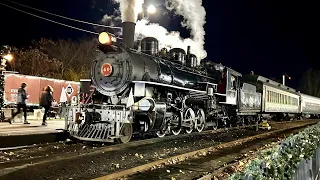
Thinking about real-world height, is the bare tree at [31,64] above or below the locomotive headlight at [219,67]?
above

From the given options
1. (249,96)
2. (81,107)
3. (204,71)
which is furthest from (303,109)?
(81,107)

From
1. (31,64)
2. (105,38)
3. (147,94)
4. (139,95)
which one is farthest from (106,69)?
(31,64)

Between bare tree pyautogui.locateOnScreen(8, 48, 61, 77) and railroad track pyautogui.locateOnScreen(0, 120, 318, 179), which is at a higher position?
bare tree pyautogui.locateOnScreen(8, 48, 61, 77)

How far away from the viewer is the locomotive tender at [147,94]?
1053cm

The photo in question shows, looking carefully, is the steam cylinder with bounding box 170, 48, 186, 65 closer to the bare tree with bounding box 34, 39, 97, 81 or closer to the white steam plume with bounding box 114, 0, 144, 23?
the white steam plume with bounding box 114, 0, 144, 23

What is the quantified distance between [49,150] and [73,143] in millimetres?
1534

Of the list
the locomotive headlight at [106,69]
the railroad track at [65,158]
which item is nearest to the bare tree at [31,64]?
the locomotive headlight at [106,69]

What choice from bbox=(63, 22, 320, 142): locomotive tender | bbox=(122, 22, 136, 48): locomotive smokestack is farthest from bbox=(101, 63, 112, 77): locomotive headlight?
bbox=(122, 22, 136, 48): locomotive smokestack

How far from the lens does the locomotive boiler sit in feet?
34.4

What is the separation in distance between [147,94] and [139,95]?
0.45 metres

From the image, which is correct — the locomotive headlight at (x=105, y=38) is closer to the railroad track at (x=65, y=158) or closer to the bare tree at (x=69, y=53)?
the railroad track at (x=65, y=158)

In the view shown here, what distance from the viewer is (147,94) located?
1152cm

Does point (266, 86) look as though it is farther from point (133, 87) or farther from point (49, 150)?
point (49, 150)

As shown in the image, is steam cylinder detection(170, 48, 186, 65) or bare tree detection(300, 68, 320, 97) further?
bare tree detection(300, 68, 320, 97)
